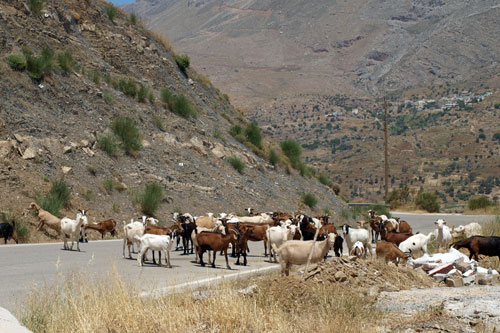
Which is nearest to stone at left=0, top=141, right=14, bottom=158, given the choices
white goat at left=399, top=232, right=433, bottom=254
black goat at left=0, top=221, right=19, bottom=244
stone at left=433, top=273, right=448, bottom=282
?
Result: black goat at left=0, top=221, right=19, bottom=244

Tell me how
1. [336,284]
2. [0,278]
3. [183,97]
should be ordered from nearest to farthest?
[336,284], [0,278], [183,97]

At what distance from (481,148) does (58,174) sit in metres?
91.0

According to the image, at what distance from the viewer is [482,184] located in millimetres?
87500

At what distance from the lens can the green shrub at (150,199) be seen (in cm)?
2881

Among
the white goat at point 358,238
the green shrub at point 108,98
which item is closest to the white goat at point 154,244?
the white goat at point 358,238

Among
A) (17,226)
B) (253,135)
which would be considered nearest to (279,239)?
(17,226)

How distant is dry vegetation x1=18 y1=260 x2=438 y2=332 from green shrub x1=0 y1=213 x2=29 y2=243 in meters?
13.0

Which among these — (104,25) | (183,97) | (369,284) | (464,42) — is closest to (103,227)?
(369,284)

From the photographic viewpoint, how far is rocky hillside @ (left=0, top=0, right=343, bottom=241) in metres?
27.8

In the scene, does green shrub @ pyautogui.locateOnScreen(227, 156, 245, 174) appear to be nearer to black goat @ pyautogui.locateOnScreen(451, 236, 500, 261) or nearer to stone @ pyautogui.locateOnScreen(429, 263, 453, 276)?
black goat @ pyautogui.locateOnScreen(451, 236, 500, 261)

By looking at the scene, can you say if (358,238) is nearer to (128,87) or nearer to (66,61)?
(66,61)

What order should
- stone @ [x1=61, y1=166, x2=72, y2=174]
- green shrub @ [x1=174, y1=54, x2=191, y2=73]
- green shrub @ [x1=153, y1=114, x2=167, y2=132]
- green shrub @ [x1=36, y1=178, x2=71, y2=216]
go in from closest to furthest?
1. green shrub @ [x1=36, y1=178, x2=71, y2=216]
2. stone @ [x1=61, y1=166, x2=72, y2=174]
3. green shrub @ [x1=153, y1=114, x2=167, y2=132]
4. green shrub @ [x1=174, y1=54, x2=191, y2=73]

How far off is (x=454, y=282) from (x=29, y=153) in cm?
1988

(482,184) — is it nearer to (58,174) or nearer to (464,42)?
(58,174)
